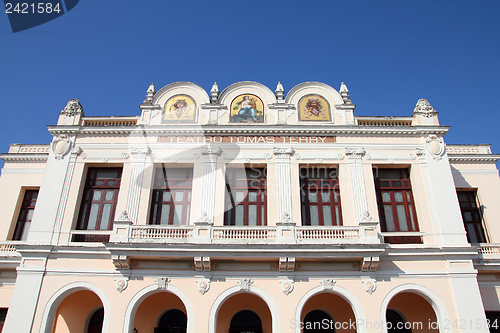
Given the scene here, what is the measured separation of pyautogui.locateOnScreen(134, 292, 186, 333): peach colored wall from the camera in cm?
1538

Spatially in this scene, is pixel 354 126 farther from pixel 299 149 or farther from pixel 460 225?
pixel 460 225

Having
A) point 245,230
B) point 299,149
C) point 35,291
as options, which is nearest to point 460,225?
point 299,149

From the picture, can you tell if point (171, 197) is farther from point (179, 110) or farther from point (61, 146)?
point (61, 146)

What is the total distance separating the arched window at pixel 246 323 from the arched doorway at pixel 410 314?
537 cm

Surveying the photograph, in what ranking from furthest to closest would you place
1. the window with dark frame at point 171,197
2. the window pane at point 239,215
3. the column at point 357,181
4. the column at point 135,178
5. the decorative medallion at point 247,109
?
the decorative medallion at point 247,109, the window with dark frame at point 171,197, the window pane at point 239,215, the column at point 135,178, the column at point 357,181

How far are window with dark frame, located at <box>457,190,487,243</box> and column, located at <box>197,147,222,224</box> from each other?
481 inches

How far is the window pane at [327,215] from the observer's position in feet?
52.9

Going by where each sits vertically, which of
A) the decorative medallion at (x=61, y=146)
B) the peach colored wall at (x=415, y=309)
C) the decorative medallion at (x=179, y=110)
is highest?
the decorative medallion at (x=179, y=110)

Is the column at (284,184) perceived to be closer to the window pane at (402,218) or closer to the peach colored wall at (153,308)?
the window pane at (402,218)

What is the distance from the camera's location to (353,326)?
14867 mm

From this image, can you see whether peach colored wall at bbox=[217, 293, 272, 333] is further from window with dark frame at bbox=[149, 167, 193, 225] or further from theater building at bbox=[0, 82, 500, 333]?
window with dark frame at bbox=[149, 167, 193, 225]

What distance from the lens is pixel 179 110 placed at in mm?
17969

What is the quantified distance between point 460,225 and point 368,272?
14.6 feet

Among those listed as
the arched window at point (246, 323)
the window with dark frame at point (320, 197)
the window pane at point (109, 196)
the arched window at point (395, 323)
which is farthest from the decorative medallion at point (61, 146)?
the arched window at point (395, 323)
